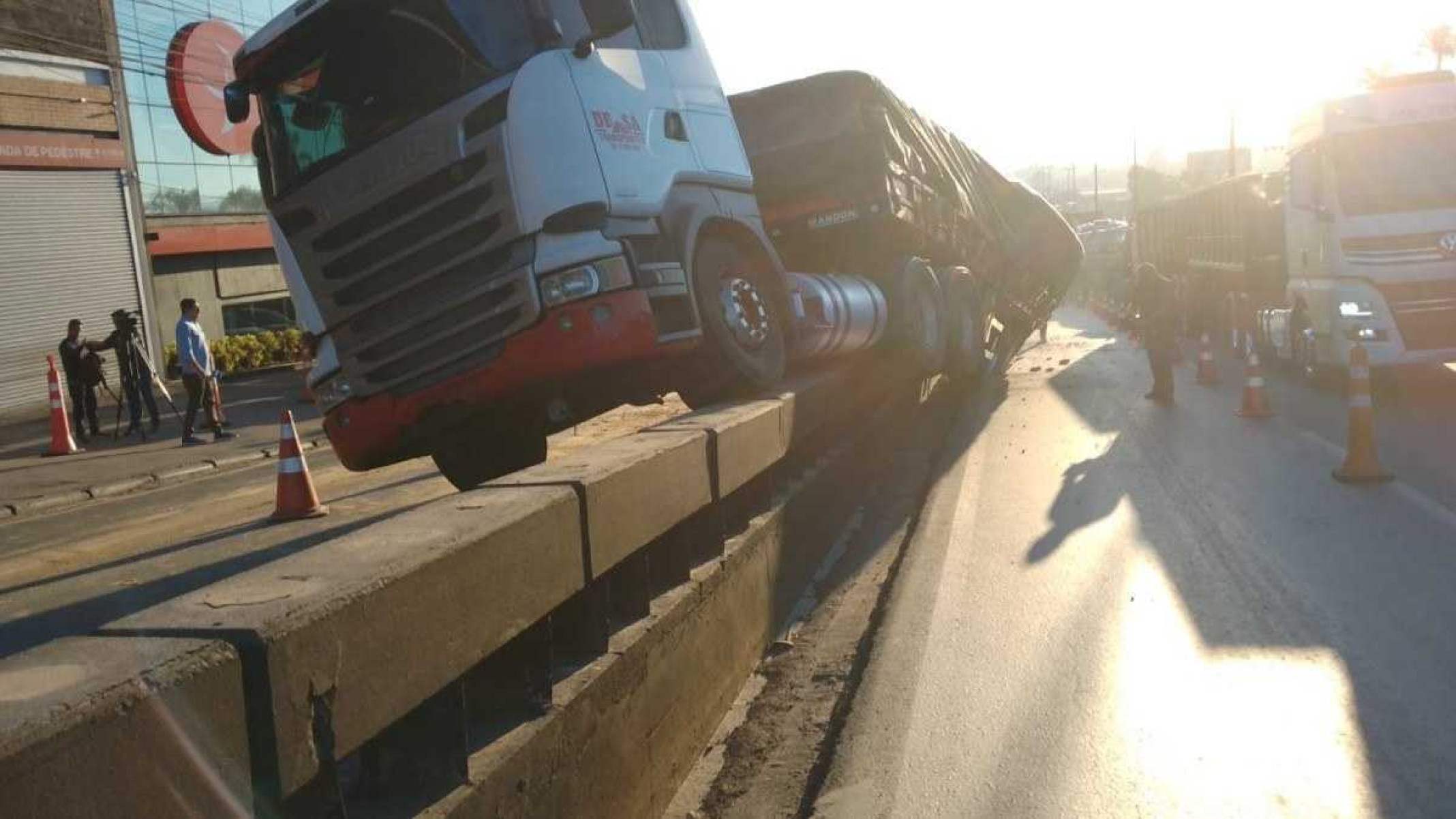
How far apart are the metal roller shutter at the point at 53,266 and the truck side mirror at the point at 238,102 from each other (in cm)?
1811

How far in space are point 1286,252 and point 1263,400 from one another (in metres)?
4.03

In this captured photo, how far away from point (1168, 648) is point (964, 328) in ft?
28.6

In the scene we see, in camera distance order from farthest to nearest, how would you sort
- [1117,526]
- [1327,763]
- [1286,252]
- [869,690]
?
[1286,252], [1117,526], [869,690], [1327,763]

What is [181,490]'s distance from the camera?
13.4 m

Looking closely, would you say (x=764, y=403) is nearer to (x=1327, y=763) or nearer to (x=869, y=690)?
(x=869, y=690)

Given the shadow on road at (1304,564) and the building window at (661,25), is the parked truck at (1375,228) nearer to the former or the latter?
the shadow on road at (1304,564)

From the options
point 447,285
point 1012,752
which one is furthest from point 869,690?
point 447,285

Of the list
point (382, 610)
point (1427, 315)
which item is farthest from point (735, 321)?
point (1427, 315)

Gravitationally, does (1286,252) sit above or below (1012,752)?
above

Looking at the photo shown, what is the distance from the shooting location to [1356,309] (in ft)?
46.8

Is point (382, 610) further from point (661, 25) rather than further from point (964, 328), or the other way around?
point (964, 328)

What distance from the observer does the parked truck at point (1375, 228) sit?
13.9 meters

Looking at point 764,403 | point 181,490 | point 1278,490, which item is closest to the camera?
point 764,403

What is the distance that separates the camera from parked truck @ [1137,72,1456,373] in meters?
13.9
